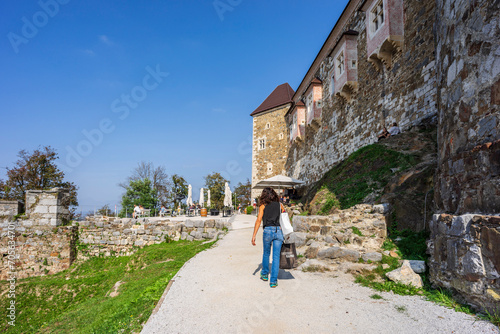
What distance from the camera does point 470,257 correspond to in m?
3.36

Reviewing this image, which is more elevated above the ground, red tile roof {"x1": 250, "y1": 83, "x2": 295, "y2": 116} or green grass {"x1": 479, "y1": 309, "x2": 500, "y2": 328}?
red tile roof {"x1": 250, "y1": 83, "x2": 295, "y2": 116}

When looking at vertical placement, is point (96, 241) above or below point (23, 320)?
above

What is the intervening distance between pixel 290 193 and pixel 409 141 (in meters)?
13.9

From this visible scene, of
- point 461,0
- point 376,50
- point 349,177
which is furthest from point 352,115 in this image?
point 461,0

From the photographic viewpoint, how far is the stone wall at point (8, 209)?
11.6 m

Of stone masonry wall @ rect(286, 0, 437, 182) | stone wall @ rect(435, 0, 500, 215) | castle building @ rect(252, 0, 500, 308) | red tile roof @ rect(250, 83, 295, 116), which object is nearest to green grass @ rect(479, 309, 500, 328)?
castle building @ rect(252, 0, 500, 308)

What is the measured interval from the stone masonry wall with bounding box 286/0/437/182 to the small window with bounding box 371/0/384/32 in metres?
1.36

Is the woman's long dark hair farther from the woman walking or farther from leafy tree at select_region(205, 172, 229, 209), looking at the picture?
leafy tree at select_region(205, 172, 229, 209)

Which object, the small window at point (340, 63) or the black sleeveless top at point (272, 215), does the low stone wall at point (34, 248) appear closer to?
the black sleeveless top at point (272, 215)

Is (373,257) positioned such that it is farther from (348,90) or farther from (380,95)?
(348,90)

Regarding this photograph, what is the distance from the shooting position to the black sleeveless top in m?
5.15

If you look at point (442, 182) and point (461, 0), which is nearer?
point (461, 0)

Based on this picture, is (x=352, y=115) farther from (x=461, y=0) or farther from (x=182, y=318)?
(x=182, y=318)

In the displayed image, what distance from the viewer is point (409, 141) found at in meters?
9.83
